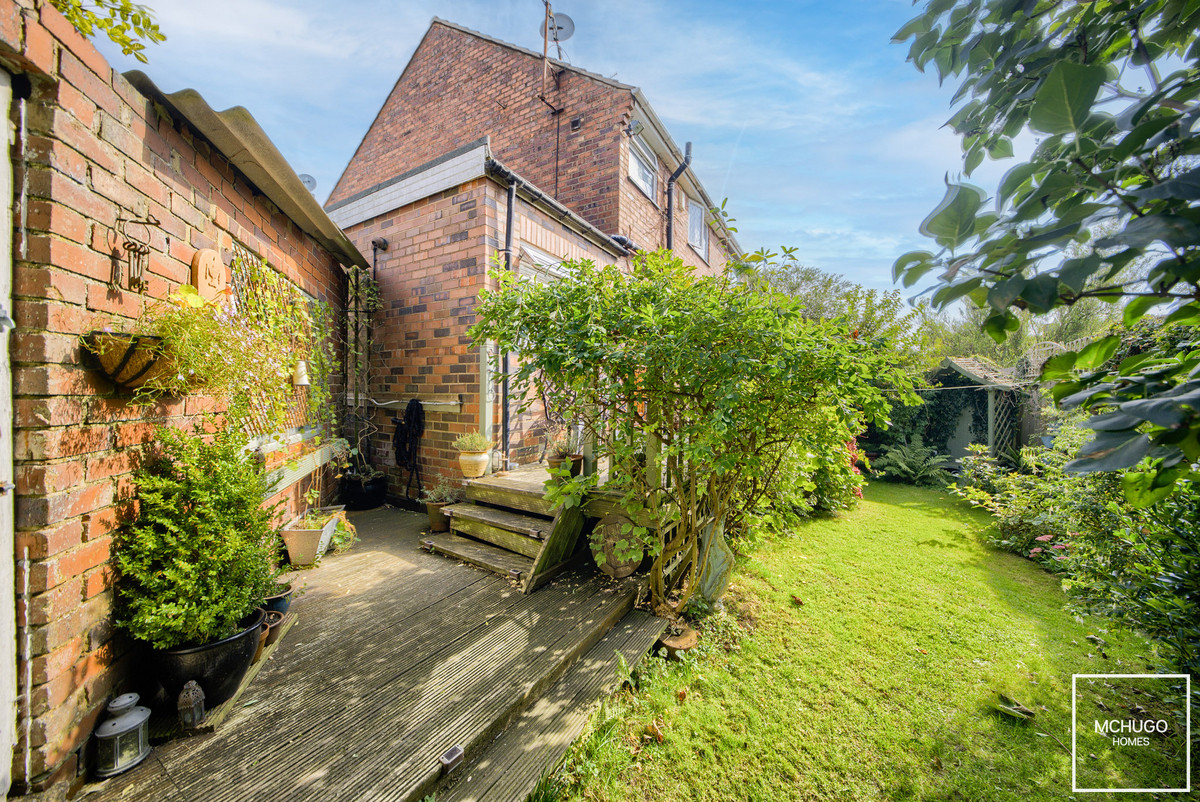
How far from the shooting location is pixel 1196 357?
88 cm

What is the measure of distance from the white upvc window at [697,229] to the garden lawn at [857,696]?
9118 mm

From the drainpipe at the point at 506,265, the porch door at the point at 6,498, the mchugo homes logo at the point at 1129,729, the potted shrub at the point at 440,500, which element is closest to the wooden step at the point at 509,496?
the potted shrub at the point at 440,500

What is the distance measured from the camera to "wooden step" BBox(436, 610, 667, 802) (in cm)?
194

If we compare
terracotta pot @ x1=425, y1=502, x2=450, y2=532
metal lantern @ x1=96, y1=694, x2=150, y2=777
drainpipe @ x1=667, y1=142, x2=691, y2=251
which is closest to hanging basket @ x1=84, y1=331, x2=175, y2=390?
metal lantern @ x1=96, y1=694, x2=150, y2=777

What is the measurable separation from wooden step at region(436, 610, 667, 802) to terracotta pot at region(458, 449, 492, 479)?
2.28 meters

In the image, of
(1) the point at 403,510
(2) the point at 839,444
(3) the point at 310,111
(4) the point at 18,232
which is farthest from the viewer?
(1) the point at 403,510

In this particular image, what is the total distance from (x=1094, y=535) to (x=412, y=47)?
13.2 m

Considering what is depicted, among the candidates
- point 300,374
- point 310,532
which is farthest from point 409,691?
Result: point 300,374

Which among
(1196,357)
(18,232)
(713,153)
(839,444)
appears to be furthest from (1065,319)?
(18,232)

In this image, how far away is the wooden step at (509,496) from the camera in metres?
4.11

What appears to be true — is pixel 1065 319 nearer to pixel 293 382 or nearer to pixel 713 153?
pixel 713 153

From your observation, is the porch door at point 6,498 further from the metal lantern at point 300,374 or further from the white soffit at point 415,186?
the white soffit at point 415,186

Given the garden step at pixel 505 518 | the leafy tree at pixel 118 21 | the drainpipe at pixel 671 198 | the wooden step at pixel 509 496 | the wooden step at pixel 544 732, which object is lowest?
the wooden step at pixel 544 732

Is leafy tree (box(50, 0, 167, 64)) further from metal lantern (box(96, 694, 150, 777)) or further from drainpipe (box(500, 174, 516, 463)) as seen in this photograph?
drainpipe (box(500, 174, 516, 463))
